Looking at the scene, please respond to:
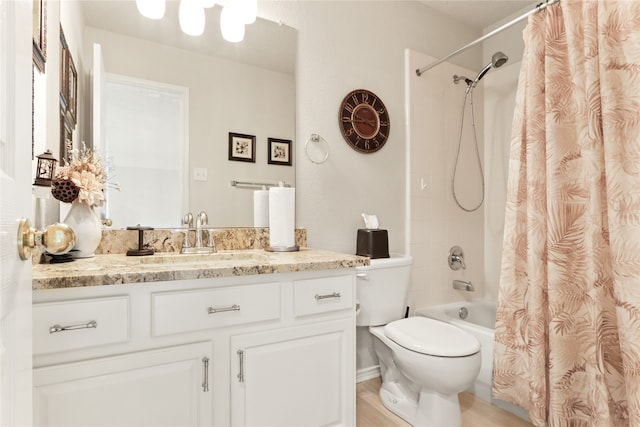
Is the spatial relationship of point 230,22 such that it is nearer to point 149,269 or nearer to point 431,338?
point 149,269

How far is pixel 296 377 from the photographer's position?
4.45 feet

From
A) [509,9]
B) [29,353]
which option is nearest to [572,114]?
[509,9]

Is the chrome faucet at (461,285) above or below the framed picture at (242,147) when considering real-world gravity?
below

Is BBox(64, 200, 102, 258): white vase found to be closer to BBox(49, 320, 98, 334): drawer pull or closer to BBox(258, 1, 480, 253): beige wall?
BBox(49, 320, 98, 334): drawer pull

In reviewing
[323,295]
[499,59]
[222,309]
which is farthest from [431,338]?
[499,59]

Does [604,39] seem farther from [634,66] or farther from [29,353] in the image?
[29,353]

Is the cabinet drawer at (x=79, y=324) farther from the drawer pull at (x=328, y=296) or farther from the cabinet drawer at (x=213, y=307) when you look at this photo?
the drawer pull at (x=328, y=296)

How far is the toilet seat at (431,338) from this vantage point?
1.59 meters

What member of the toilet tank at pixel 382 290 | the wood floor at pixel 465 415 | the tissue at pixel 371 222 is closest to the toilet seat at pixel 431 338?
the toilet tank at pixel 382 290

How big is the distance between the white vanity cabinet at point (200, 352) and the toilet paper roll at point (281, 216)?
1.43ft

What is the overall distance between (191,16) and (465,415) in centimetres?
236

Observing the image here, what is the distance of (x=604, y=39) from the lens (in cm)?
142

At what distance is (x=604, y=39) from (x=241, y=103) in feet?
5.14

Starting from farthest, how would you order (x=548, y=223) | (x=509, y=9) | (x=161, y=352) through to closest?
1. (x=509, y=9)
2. (x=548, y=223)
3. (x=161, y=352)
